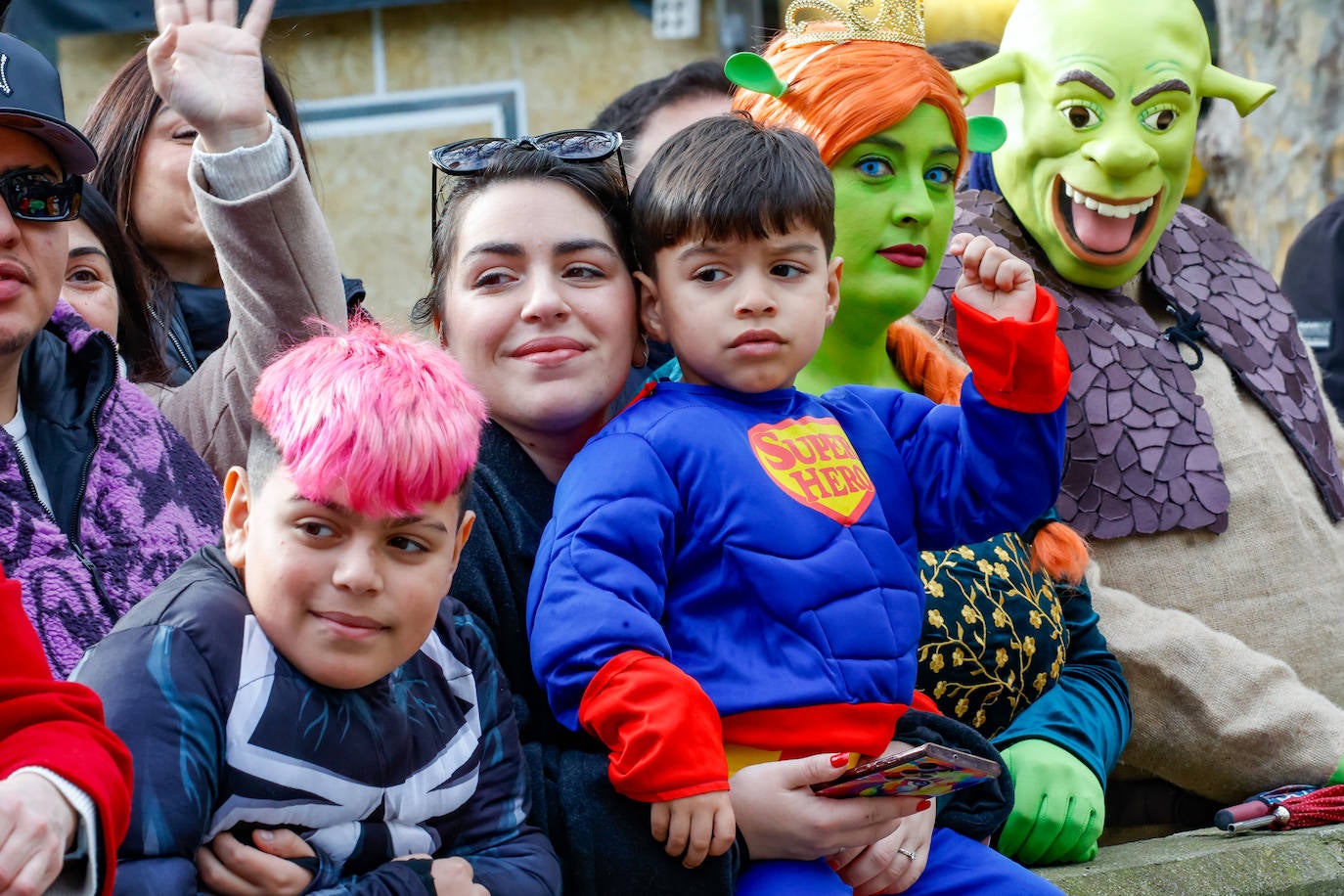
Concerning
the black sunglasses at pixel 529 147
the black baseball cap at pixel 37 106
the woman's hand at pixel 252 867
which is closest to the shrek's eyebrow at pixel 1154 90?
the black sunglasses at pixel 529 147

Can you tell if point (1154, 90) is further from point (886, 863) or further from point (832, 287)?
point (886, 863)

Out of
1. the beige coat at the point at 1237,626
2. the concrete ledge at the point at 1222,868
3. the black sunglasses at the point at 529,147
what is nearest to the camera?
the black sunglasses at the point at 529,147

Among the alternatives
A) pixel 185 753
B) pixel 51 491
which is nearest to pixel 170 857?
pixel 185 753

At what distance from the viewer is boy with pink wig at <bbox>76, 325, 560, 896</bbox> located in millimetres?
1491

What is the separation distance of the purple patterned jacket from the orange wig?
1.09 metres

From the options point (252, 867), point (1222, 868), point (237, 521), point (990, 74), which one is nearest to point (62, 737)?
point (252, 867)

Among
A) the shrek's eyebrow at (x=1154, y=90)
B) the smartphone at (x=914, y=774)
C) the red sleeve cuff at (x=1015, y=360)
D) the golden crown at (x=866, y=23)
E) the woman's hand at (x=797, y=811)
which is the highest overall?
the golden crown at (x=866, y=23)

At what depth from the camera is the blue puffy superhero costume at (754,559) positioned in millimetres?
1741

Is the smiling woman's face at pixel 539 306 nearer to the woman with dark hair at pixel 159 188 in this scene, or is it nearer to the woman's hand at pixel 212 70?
the woman's hand at pixel 212 70

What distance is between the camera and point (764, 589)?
187 centimetres

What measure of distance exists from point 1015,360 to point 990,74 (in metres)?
1.27

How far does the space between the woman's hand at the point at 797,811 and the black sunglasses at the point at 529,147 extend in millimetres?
874

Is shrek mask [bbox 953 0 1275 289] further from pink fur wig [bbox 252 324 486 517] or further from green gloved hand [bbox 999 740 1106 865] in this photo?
pink fur wig [bbox 252 324 486 517]

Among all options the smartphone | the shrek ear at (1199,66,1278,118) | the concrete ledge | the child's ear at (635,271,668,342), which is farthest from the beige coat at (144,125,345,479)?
the shrek ear at (1199,66,1278,118)
